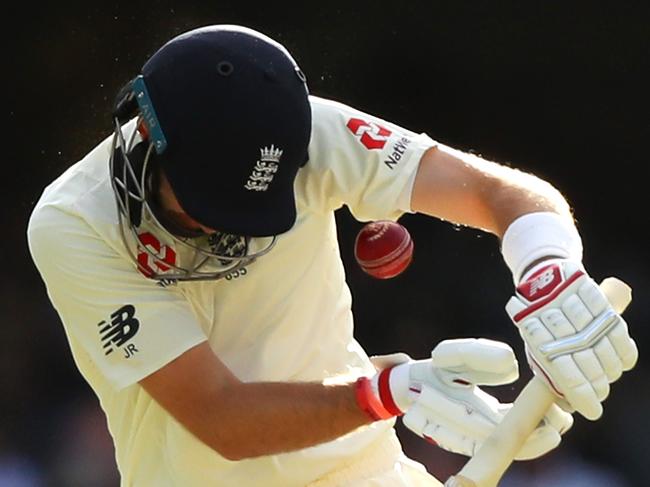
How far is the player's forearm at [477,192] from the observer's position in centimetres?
277

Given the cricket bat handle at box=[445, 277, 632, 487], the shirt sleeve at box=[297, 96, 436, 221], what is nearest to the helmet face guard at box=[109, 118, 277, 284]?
the shirt sleeve at box=[297, 96, 436, 221]

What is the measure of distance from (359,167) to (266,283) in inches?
12.6

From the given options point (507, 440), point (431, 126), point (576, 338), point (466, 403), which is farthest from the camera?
point (431, 126)

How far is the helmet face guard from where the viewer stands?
2809mm

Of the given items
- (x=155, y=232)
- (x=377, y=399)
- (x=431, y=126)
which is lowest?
(x=431, y=126)

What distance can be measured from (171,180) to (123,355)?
394 mm

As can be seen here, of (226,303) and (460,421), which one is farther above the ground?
(460,421)

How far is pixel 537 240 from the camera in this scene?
260cm

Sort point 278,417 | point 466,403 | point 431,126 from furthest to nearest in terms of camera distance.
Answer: point 431,126, point 278,417, point 466,403

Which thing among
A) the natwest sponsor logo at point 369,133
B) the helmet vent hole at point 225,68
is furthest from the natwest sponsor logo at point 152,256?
the natwest sponsor logo at point 369,133

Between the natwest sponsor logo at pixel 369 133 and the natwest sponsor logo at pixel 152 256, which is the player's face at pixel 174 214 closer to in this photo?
the natwest sponsor logo at pixel 152 256

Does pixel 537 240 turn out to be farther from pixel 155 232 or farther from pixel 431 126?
pixel 431 126

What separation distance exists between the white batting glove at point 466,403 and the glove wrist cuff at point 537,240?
0.16 metres

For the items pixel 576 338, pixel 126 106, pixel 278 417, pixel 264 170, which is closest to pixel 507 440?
pixel 576 338
